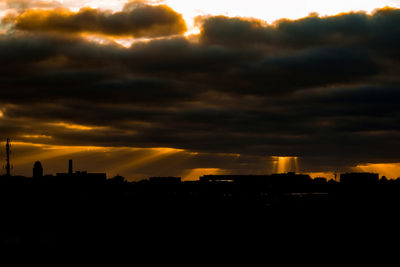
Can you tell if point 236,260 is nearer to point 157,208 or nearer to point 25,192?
point 157,208

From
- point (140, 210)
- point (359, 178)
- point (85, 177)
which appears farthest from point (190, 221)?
point (85, 177)

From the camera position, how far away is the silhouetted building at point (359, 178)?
148 metres

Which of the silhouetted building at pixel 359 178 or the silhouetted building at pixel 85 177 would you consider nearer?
the silhouetted building at pixel 359 178

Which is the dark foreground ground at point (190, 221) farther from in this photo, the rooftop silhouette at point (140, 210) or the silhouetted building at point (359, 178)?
the silhouetted building at point (359, 178)

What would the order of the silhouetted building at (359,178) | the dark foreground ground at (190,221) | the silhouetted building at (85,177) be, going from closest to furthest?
the dark foreground ground at (190,221), the silhouetted building at (359,178), the silhouetted building at (85,177)

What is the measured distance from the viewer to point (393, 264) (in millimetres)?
77438

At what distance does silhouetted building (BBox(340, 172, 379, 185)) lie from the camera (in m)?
148

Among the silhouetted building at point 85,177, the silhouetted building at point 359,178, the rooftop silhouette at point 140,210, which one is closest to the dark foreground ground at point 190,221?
the rooftop silhouette at point 140,210

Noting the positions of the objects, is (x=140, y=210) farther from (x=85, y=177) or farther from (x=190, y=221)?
(x=85, y=177)

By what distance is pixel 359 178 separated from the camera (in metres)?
155

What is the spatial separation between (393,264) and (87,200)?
56.7m

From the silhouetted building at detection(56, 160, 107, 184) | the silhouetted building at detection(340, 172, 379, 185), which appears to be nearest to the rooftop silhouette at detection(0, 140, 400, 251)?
the silhouetted building at detection(340, 172, 379, 185)

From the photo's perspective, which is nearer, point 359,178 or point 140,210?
point 140,210

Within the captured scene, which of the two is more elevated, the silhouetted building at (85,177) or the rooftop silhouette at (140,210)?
the silhouetted building at (85,177)
